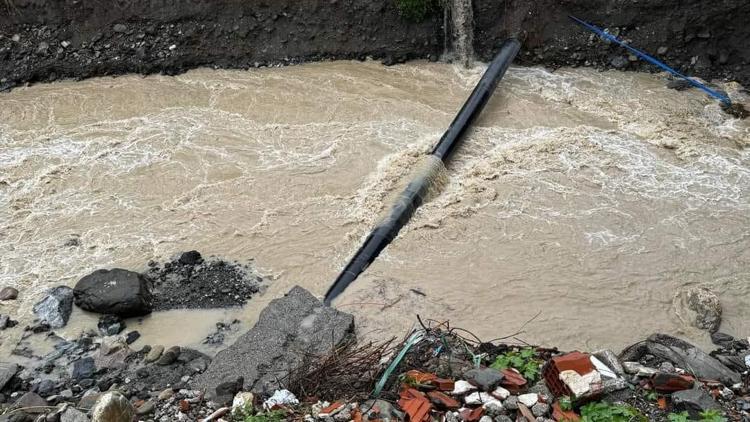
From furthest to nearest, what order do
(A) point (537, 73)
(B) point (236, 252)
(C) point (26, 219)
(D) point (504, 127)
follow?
(A) point (537, 73), (D) point (504, 127), (C) point (26, 219), (B) point (236, 252)

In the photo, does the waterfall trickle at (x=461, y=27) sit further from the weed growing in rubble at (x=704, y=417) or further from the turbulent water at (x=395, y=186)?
the weed growing in rubble at (x=704, y=417)

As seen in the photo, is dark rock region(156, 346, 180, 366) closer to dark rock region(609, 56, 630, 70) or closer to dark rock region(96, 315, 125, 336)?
dark rock region(96, 315, 125, 336)

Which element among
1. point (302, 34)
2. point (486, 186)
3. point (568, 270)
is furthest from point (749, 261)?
point (302, 34)

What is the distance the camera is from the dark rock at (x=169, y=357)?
7289mm

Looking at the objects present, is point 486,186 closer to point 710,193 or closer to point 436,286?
point 436,286

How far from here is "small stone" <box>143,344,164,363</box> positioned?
24.3 feet

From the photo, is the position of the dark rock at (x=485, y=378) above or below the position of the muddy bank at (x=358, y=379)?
above

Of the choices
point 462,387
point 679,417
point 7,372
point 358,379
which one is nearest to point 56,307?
point 7,372

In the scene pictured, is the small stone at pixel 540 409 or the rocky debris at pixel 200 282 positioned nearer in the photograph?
the small stone at pixel 540 409

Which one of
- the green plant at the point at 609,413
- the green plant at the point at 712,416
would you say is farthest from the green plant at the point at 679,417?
the green plant at the point at 609,413

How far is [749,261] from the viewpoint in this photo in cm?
882

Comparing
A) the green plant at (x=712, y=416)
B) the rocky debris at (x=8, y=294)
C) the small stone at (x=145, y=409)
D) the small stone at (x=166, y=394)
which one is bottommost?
the rocky debris at (x=8, y=294)

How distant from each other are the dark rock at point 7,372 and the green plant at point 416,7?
9.93 metres

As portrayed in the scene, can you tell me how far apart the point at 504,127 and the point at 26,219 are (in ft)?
26.5
